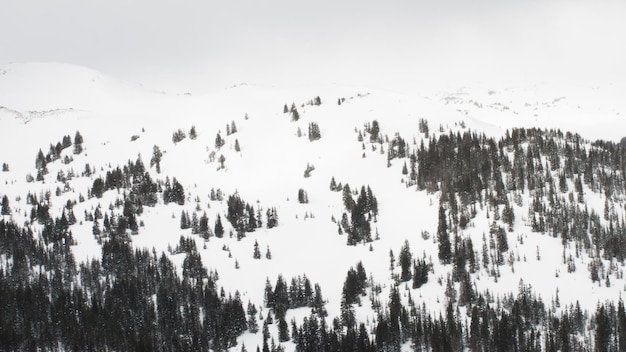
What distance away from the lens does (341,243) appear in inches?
4951

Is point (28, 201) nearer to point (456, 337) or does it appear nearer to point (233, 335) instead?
point (233, 335)

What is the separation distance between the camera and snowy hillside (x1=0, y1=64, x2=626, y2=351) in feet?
319

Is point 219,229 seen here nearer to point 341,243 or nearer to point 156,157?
point 341,243

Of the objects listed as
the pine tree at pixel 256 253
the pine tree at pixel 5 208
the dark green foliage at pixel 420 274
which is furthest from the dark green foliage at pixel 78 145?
the dark green foliage at pixel 420 274

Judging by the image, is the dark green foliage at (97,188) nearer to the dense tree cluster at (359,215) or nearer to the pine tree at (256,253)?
the pine tree at (256,253)

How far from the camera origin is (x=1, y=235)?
12575 centimetres

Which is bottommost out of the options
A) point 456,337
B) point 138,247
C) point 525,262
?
point 456,337

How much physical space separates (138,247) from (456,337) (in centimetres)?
7743

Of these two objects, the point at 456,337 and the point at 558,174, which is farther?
the point at 558,174

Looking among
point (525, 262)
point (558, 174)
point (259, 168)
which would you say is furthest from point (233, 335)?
point (558, 174)

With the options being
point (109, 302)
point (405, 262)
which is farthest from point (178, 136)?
point (405, 262)

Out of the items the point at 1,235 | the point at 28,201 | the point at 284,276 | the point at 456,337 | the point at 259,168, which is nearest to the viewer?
the point at 456,337

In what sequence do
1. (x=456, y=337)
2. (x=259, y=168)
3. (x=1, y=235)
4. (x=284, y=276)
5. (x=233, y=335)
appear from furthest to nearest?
(x=259, y=168), (x=1, y=235), (x=284, y=276), (x=233, y=335), (x=456, y=337)

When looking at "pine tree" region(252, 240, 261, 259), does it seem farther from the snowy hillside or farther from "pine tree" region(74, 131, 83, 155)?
"pine tree" region(74, 131, 83, 155)
